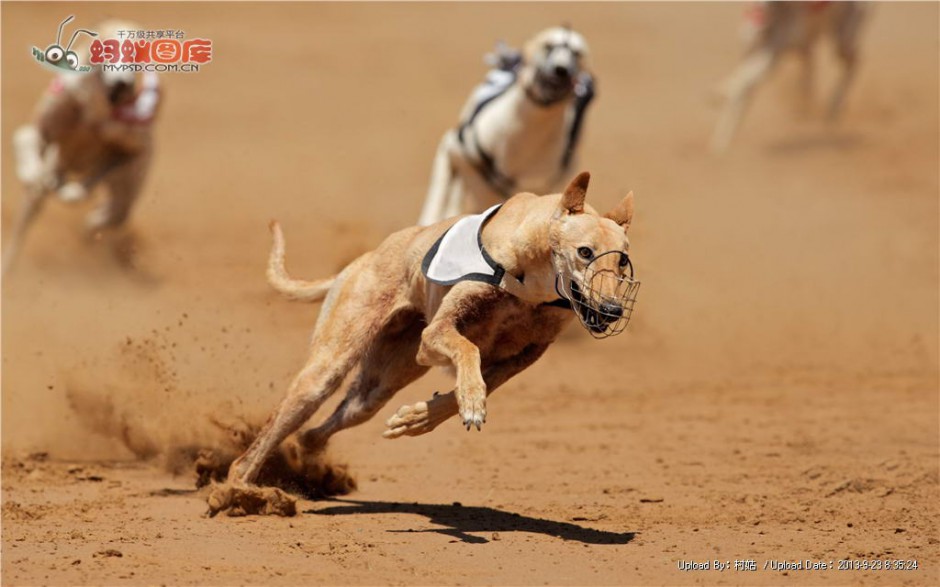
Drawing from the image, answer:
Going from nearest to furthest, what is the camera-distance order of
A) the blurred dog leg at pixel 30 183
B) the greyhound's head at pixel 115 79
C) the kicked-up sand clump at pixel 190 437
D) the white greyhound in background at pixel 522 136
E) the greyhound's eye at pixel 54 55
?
the kicked-up sand clump at pixel 190 437
the white greyhound in background at pixel 522 136
the greyhound's eye at pixel 54 55
the greyhound's head at pixel 115 79
the blurred dog leg at pixel 30 183

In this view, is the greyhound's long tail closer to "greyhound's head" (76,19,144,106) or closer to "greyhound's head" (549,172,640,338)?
"greyhound's head" (549,172,640,338)

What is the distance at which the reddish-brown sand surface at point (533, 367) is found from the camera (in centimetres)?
570

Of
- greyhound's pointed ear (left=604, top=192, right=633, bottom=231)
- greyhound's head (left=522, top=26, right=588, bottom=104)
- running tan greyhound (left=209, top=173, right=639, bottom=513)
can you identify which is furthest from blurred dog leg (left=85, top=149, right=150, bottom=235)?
greyhound's pointed ear (left=604, top=192, right=633, bottom=231)

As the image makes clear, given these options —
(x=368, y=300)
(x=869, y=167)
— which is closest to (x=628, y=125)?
(x=869, y=167)

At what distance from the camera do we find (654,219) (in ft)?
46.9

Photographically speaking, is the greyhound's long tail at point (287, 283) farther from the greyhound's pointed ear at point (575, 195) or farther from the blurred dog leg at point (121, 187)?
the blurred dog leg at point (121, 187)

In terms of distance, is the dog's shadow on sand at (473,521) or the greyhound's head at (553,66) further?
the greyhound's head at (553,66)

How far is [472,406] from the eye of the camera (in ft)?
17.2

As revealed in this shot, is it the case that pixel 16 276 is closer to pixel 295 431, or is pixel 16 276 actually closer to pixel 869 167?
pixel 295 431

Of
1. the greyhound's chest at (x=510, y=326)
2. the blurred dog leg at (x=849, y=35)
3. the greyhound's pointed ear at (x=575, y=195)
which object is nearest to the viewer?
the greyhound's pointed ear at (x=575, y=195)

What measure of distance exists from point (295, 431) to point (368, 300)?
731mm

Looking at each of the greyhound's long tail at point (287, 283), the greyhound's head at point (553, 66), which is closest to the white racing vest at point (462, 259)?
the greyhound's long tail at point (287, 283)

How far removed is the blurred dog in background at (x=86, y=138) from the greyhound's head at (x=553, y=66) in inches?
145

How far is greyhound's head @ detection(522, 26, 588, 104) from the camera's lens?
32.7ft
